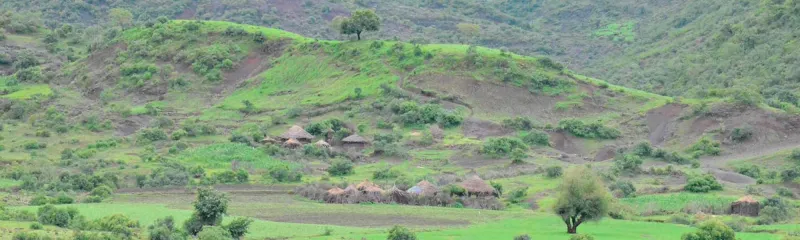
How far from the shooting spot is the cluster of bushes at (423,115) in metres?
103

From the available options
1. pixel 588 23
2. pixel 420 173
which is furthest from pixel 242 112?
pixel 588 23

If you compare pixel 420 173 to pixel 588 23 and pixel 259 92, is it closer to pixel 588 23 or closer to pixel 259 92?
pixel 259 92

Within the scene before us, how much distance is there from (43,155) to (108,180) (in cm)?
1394

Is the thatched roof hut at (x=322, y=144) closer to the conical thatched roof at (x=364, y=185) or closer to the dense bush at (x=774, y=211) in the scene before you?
the conical thatched roof at (x=364, y=185)

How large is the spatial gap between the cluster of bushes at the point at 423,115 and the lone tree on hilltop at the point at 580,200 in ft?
138

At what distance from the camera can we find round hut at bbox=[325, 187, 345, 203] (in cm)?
7475

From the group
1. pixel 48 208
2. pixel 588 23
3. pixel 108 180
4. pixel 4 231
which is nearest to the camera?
pixel 4 231

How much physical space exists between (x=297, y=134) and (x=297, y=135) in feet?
0.66

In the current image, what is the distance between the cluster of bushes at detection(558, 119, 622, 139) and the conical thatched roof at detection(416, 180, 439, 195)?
2729cm

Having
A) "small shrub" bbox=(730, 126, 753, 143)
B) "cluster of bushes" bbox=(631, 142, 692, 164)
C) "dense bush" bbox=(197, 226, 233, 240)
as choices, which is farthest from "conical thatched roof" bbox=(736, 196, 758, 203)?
"dense bush" bbox=(197, 226, 233, 240)

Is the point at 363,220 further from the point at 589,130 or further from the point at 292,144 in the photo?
the point at 589,130

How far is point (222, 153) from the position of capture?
9031 cm

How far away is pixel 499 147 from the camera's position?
303 feet

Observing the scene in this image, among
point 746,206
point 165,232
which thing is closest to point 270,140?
point 746,206
